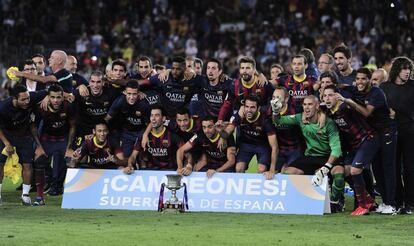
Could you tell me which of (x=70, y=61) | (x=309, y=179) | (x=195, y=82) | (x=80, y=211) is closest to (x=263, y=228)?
(x=309, y=179)

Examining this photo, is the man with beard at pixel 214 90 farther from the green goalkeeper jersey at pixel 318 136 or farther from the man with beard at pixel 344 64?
the man with beard at pixel 344 64

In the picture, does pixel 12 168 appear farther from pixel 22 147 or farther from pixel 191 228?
pixel 191 228

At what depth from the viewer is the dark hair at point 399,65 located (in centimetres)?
1408

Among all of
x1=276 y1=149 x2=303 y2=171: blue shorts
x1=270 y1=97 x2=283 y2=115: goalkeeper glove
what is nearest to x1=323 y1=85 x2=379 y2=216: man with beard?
x1=270 y1=97 x2=283 y2=115: goalkeeper glove

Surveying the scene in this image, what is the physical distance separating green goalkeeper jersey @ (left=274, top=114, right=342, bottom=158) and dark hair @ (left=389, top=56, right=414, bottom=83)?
1.06 meters

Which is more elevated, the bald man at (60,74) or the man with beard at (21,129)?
the bald man at (60,74)

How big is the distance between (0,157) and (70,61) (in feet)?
8.55

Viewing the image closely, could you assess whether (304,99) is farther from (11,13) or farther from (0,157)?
(11,13)

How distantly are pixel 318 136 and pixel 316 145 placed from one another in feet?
0.64

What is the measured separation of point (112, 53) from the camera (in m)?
34.4

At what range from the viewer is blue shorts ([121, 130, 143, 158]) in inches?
639

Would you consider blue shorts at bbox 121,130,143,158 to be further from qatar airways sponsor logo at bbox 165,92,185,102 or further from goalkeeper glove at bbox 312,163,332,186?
goalkeeper glove at bbox 312,163,332,186

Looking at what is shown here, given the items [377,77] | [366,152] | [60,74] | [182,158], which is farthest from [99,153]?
[377,77]

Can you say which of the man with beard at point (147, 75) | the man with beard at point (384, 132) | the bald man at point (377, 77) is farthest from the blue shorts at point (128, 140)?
the man with beard at point (384, 132)
